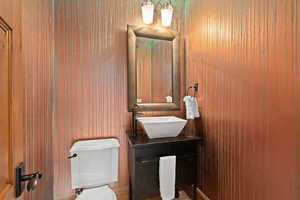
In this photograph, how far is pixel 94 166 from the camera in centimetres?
158

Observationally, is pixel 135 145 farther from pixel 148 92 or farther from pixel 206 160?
pixel 206 160

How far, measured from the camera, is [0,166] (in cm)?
51

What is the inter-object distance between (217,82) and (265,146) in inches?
27.1

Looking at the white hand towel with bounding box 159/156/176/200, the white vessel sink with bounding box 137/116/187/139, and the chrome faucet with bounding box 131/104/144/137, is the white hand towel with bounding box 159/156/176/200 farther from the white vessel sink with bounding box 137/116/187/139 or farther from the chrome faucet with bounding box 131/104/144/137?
the chrome faucet with bounding box 131/104/144/137

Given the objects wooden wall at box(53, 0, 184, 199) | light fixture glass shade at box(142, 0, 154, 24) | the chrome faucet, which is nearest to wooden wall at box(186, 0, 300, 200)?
light fixture glass shade at box(142, 0, 154, 24)

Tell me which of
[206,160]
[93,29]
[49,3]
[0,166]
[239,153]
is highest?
[49,3]

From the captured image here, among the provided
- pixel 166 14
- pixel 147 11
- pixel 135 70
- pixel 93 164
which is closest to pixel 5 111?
pixel 93 164

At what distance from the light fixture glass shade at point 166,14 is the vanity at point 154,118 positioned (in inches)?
3.7

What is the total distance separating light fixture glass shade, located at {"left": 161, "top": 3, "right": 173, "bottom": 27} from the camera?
1.90 meters

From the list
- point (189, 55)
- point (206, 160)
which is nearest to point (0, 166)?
point (206, 160)

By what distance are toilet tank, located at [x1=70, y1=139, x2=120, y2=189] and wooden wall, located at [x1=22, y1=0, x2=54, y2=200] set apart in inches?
10.2

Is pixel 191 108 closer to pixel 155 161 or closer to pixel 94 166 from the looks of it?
pixel 155 161

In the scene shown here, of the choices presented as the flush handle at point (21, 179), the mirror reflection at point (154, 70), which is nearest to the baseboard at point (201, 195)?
the mirror reflection at point (154, 70)

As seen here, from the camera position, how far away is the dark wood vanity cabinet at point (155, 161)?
1.50 m
